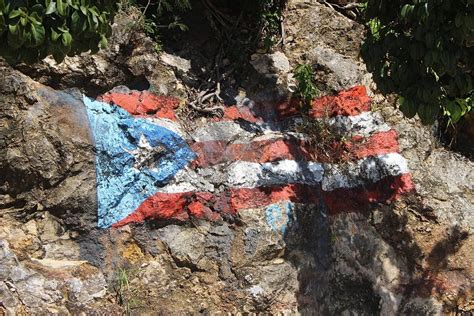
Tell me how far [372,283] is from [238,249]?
3.57 ft

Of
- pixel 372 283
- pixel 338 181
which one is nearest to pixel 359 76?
pixel 338 181

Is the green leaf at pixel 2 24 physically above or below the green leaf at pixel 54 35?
above

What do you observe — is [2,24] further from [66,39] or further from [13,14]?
[66,39]

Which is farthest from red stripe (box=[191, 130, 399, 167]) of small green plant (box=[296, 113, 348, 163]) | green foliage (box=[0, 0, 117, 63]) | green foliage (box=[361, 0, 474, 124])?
green foliage (box=[0, 0, 117, 63])

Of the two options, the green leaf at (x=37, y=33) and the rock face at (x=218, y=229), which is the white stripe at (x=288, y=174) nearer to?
the rock face at (x=218, y=229)

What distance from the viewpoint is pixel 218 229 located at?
4102mm

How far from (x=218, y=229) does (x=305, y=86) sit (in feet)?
4.84

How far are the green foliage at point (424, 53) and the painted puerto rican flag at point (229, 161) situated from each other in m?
1.21

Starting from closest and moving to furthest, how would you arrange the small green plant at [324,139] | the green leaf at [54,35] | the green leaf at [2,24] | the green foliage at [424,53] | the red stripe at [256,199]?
the green leaf at [2,24] → the green leaf at [54,35] → the green foliage at [424,53] → the red stripe at [256,199] → the small green plant at [324,139]

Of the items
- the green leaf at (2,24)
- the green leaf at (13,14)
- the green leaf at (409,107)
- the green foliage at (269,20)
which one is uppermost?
the green leaf at (13,14)

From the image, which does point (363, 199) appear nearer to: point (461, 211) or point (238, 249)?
point (461, 211)

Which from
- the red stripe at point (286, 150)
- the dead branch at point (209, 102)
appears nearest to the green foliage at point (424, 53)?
the red stripe at point (286, 150)

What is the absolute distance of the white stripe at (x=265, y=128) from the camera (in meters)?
4.45

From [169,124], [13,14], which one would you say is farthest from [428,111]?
[13,14]
